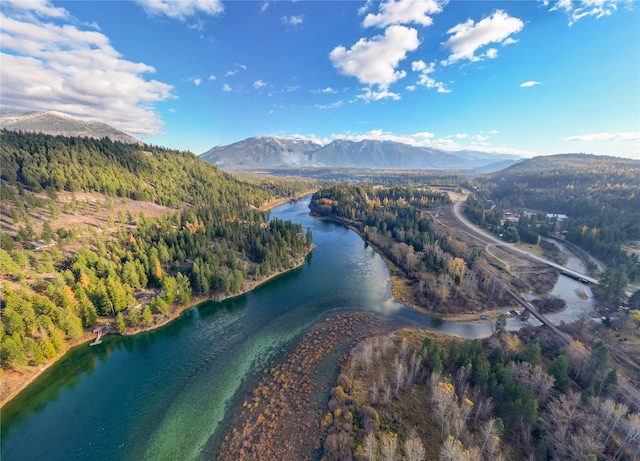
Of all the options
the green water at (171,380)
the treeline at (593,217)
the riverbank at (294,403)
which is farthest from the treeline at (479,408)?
the treeline at (593,217)

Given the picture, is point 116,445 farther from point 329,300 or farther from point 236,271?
point 329,300

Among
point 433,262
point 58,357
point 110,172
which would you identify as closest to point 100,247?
point 58,357

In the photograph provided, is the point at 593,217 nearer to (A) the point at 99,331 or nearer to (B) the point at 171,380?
(B) the point at 171,380

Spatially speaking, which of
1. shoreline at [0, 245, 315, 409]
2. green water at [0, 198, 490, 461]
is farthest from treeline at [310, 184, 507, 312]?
shoreline at [0, 245, 315, 409]

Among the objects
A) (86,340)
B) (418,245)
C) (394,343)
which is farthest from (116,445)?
(418,245)

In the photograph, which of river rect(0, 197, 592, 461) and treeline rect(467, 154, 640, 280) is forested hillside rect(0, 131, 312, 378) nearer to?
river rect(0, 197, 592, 461)

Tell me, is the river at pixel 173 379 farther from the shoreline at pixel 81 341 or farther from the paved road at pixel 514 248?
the paved road at pixel 514 248
